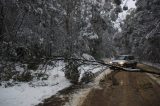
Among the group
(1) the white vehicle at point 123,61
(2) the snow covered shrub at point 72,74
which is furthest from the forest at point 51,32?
(1) the white vehicle at point 123,61

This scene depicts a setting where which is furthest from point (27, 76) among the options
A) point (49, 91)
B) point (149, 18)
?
point (149, 18)

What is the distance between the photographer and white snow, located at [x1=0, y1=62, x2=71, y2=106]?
417 inches

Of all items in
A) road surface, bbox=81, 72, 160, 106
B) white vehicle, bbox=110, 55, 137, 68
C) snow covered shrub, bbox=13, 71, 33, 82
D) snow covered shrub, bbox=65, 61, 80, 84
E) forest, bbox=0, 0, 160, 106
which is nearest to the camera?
forest, bbox=0, 0, 160, 106

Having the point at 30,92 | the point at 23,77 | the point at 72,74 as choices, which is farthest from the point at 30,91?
the point at 72,74

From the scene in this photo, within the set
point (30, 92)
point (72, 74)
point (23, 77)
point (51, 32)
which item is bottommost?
point (30, 92)

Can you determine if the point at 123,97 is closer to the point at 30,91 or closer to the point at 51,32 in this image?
the point at 30,91

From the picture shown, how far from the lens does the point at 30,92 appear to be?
12.4 m

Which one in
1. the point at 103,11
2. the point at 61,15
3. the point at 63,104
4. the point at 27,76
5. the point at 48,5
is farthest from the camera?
the point at 103,11

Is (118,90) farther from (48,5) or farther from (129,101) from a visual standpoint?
(48,5)

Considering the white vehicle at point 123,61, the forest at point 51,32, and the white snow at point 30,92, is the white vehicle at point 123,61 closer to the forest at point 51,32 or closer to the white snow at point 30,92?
the forest at point 51,32

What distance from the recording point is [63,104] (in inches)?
404

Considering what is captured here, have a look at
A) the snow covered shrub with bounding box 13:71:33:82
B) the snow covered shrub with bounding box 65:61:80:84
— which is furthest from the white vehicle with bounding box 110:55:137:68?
the snow covered shrub with bounding box 13:71:33:82

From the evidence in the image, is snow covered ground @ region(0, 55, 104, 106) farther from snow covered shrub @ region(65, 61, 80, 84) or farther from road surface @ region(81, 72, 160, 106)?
road surface @ region(81, 72, 160, 106)

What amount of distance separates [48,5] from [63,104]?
1341 centimetres
